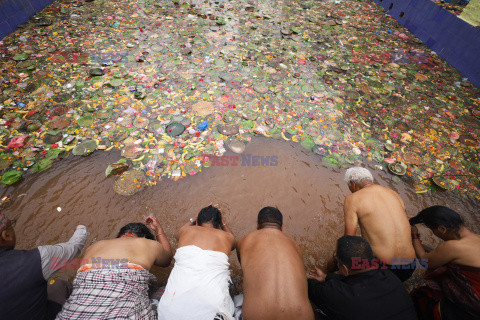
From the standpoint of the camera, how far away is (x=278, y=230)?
2084 millimetres

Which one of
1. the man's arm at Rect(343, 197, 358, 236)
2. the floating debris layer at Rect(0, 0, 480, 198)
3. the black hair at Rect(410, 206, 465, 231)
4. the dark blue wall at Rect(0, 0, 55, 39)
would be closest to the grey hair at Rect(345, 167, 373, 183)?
the man's arm at Rect(343, 197, 358, 236)

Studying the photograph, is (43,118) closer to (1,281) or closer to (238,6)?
(1,281)

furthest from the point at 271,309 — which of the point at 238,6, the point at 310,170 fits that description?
the point at 238,6

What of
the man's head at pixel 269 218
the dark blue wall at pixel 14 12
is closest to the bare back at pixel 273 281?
the man's head at pixel 269 218

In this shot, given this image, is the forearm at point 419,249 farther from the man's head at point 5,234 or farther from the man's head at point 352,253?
the man's head at point 5,234

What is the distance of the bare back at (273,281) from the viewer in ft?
5.11

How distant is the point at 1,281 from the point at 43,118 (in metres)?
2.98

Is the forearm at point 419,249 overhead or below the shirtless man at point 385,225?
below

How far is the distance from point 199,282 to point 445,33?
8027 mm

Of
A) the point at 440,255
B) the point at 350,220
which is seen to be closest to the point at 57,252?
the point at 350,220

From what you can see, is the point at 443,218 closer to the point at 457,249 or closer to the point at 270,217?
the point at 457,249

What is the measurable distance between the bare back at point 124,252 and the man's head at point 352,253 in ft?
5.30

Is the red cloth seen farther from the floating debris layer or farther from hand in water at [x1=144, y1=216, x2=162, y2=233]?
hand in water at [x1=144, y1=216, x2=162, y2=233]

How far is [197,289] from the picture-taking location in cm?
169
